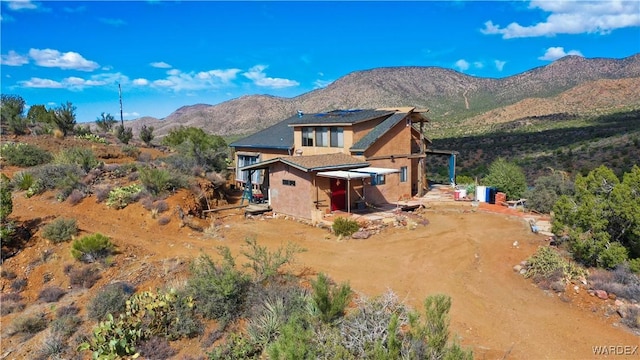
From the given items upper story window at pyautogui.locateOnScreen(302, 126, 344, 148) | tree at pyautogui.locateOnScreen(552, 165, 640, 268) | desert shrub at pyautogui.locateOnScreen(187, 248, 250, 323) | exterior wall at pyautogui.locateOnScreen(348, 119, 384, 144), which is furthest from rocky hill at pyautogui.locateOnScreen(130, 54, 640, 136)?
desert shrub at pyautogui.locateOnScreen(187, 248, 250, 323)

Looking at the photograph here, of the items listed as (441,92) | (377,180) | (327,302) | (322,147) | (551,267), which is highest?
(441,92)

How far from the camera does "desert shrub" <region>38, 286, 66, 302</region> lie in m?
11.7

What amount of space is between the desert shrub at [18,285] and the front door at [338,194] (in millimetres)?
12392

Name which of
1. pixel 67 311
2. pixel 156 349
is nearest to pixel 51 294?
pixel 67 311

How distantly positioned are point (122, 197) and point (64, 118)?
2117cm

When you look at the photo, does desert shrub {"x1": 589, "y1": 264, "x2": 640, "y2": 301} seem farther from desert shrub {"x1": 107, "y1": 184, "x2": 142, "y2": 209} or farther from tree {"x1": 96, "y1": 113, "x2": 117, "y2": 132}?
tree {"x1": 96, "y1": 113, "x2": 117, "y2": 132}

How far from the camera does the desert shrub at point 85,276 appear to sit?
40.7 feet

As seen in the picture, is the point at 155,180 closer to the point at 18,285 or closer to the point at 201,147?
the point at 18,285

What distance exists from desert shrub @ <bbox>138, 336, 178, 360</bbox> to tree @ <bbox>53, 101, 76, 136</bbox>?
32026 mm

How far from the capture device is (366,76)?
122 metres

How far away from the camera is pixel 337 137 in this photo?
23.2 meters

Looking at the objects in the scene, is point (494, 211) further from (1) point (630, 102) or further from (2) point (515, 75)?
(2) point (515, 75)

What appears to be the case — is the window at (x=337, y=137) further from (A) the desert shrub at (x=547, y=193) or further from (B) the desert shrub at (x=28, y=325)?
(B) the desert shrub at (x=28, y=325)

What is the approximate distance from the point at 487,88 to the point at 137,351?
382ft
